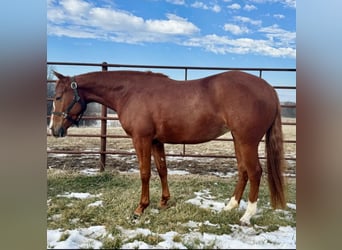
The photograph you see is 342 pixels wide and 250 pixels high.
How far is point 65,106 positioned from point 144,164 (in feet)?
1.52

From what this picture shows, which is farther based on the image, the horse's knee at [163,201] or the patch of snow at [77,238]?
the horse's knee at [163,201]

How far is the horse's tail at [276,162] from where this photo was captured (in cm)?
135

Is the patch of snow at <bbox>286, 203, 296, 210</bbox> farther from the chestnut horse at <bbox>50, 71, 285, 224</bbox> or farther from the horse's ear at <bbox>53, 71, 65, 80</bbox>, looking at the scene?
the horse's ear at <bbox>53, 71, 65, 80</bbox>

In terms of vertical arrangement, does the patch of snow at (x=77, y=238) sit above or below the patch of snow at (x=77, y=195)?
below

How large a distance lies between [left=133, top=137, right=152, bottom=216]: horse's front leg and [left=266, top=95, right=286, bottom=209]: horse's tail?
0.56 m

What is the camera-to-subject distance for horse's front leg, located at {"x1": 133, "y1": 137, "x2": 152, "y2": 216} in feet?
4.50

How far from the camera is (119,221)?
4.38ft

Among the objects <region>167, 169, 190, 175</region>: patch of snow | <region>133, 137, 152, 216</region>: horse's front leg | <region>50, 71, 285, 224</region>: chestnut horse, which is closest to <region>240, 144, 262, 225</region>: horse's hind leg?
<region>50, 71, 285, 224</region>: chestnut horse

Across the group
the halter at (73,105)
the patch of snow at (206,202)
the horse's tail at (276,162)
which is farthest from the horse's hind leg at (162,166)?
the horse's tail at (276,162)

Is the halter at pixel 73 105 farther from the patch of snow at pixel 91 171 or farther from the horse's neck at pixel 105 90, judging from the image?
the patch of snow at pixel 91 171

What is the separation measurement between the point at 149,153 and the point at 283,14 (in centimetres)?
90

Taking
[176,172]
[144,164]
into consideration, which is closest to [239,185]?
[176,172]
